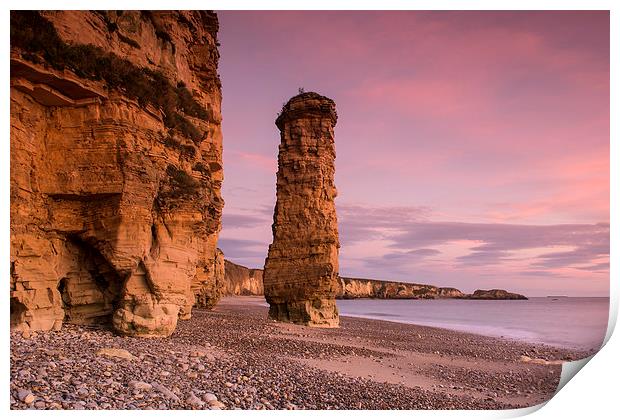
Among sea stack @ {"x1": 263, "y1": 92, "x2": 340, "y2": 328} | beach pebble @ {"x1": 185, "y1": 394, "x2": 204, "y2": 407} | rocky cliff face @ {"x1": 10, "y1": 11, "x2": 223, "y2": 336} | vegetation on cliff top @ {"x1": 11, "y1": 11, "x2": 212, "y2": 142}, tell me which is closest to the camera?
beach pebble @ {"x1": 185, "y1": 394, "x2": 204, "y2": 407}

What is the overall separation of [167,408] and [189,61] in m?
11.2

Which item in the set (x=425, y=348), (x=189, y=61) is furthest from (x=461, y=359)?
(x=189, y=61)

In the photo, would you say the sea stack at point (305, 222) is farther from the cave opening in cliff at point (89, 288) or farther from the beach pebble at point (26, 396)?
the beach pebble at point (26, 396)

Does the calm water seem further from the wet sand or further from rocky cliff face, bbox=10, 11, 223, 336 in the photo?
rocky cliff face, bbox=10, 11, 223, 336

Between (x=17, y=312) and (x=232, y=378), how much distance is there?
3.70m

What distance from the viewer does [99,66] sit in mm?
8008

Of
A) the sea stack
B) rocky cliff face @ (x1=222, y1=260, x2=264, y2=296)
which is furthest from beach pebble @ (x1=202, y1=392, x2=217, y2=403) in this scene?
rocky cliff face @ (x1=222, y1=260, x2=264, y2=296)

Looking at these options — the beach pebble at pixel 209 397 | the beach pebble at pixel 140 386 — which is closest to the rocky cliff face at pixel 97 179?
the beach pebble at pixel 140 386

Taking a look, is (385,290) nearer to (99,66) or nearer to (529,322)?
(529,322)

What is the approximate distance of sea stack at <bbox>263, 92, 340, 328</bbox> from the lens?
19.5 meters

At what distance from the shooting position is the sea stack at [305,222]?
19484mm

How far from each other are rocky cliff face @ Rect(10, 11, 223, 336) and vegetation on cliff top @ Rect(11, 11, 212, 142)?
0.02m

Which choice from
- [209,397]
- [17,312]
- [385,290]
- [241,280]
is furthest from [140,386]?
[385,290]
